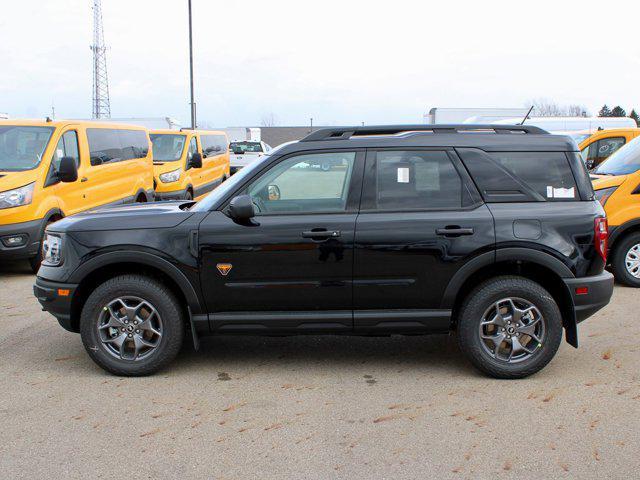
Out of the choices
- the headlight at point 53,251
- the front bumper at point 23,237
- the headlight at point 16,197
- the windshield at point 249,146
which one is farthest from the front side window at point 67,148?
the windshield at point 249,146

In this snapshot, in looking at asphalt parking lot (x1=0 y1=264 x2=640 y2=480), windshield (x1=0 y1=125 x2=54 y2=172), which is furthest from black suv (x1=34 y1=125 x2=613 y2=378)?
windshield (x1=0 y1=125 x2=54 y2=172)

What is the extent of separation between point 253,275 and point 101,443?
61.8 inches

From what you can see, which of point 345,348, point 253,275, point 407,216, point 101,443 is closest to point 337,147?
point 407,216

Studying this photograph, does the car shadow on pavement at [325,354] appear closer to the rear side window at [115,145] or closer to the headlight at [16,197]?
the headlight at [16,197]

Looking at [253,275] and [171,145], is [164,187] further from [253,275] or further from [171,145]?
[253,275]

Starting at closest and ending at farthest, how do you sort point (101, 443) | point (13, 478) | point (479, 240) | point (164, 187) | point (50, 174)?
point (13, 478)
point (101, 443)
point (479, 240)
point (50, 174)
point (164, 187)

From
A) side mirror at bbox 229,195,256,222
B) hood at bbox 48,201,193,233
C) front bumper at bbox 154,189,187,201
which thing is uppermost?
front bumper at bbox 154,189,187,201

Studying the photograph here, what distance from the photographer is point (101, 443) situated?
13.4 ft

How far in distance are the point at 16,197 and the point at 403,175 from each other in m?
5.94

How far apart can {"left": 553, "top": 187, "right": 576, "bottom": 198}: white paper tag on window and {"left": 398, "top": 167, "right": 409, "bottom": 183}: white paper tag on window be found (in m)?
1.10

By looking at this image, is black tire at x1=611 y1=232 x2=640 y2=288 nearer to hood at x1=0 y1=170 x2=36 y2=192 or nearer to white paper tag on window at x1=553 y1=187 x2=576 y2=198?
white paper tag on window at x1=553 y1=187 x2=576 y2=198

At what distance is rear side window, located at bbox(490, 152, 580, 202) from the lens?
5199mm

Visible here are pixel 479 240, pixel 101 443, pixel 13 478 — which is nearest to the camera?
pixel 13 478

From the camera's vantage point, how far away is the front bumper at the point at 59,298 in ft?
17.0
